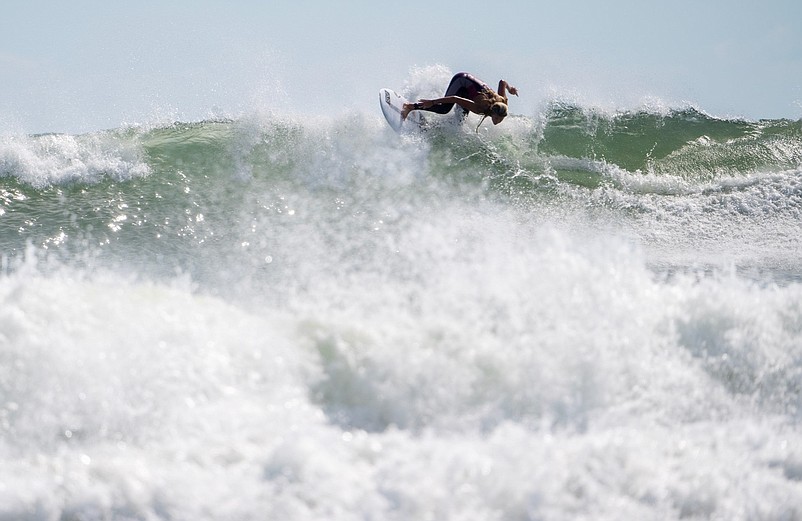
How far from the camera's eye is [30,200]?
23.0 feet

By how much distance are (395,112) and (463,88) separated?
0.80 meters

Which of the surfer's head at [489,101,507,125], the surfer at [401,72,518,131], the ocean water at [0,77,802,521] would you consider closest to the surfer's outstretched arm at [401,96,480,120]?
the surfer at [401,72,518,131]

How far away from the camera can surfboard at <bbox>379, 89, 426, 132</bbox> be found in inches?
321

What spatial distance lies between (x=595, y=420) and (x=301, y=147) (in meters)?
4.95

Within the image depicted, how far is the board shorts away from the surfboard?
0.18m

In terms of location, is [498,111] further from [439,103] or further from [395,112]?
[395,112]

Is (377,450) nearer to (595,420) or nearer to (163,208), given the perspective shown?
(595,420)

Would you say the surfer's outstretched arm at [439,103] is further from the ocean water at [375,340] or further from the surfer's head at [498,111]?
the ocean water at [375,340]

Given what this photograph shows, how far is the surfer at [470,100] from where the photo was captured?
26.7 feet

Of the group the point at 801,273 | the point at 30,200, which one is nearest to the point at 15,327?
the point at 30,200

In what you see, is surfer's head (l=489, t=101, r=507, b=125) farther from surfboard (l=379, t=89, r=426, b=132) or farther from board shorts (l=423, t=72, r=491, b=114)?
surfboard (l=379, t=89, r=426, b=132)

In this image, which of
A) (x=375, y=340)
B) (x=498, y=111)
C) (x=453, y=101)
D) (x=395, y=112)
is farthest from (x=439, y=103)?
(x=375, y=340)

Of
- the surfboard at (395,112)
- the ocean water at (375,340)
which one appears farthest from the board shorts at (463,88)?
the ocean water at (375,340)

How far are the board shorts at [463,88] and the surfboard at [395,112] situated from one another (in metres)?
0.18
